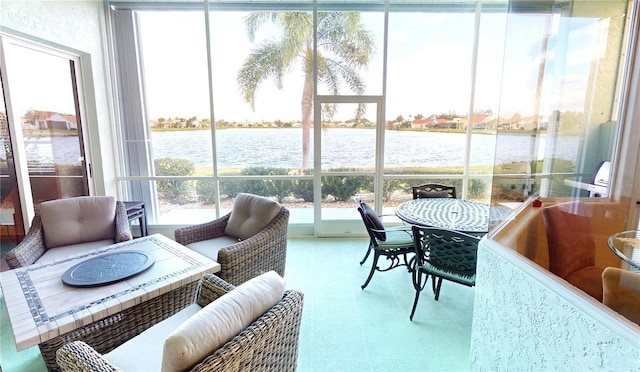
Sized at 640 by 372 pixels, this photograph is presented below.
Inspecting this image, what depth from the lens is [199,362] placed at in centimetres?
108

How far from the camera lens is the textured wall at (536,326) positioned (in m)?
0.90

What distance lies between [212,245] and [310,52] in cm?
276

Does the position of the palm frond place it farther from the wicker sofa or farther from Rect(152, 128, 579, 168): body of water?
the wicker sofa

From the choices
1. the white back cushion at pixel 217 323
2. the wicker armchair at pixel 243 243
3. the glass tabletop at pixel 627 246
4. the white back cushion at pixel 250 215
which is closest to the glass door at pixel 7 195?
the wicker armchair at pixel 243 243

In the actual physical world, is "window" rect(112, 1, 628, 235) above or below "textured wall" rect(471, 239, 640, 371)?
above

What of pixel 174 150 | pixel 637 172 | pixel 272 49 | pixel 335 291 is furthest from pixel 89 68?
pixel 637 172

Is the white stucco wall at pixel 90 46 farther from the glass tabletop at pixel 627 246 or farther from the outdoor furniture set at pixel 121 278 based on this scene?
the glass tabletop at pixel 627 246

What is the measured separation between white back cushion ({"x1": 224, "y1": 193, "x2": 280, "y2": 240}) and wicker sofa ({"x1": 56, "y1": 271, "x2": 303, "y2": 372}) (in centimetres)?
125

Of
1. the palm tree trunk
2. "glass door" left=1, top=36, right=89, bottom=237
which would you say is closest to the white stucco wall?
"glass door" left=1, top=36, right=89, bottom=237

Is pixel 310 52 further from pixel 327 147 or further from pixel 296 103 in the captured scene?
pixel 327 147

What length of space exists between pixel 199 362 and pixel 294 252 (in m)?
2.75

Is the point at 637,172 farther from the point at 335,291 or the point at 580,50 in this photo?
the point at 335,291

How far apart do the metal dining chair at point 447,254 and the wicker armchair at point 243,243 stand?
3.87ft

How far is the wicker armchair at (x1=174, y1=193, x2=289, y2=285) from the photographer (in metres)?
2.34
